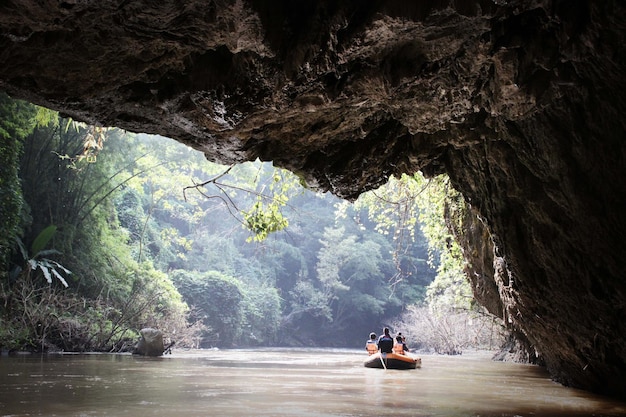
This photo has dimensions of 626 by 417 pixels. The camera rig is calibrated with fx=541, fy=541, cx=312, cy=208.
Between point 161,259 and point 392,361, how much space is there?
21.3 metres

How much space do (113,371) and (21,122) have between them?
7.28 m

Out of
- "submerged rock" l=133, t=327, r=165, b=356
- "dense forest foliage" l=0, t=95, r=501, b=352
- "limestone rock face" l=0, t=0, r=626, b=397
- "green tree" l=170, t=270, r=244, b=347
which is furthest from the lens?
"green tree" l=170, t=270, r=244, b=347

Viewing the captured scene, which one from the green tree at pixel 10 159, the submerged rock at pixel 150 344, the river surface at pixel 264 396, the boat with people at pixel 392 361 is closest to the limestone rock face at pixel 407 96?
the river surface at pixel 264 396

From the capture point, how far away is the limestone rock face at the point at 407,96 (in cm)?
371

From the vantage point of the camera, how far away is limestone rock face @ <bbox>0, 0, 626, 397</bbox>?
12.2 feet

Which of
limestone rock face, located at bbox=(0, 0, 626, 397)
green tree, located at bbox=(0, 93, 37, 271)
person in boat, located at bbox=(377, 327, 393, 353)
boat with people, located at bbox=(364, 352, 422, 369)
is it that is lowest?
boat with people, located at bbox=(364, 352, 422, 369)

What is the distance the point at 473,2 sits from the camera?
3.43 metres

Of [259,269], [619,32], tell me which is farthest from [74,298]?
[259,269]

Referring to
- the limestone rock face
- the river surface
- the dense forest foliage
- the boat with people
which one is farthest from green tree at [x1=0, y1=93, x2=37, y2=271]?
the boat with people

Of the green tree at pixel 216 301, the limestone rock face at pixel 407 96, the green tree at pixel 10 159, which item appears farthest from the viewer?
the green tree at pixel 216 301

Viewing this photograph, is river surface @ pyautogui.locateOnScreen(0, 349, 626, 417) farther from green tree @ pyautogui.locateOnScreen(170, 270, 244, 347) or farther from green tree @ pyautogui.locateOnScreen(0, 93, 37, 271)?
green tree @ pyautogui.locateOnScreen(170, 270, 244, 347)

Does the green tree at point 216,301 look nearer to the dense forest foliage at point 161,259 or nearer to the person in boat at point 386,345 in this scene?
the dense forest foliage at point 161,259

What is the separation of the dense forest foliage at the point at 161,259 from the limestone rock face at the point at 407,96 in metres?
1.98

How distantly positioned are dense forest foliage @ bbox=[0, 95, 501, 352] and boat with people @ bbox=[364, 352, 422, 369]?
2071 millimetres
